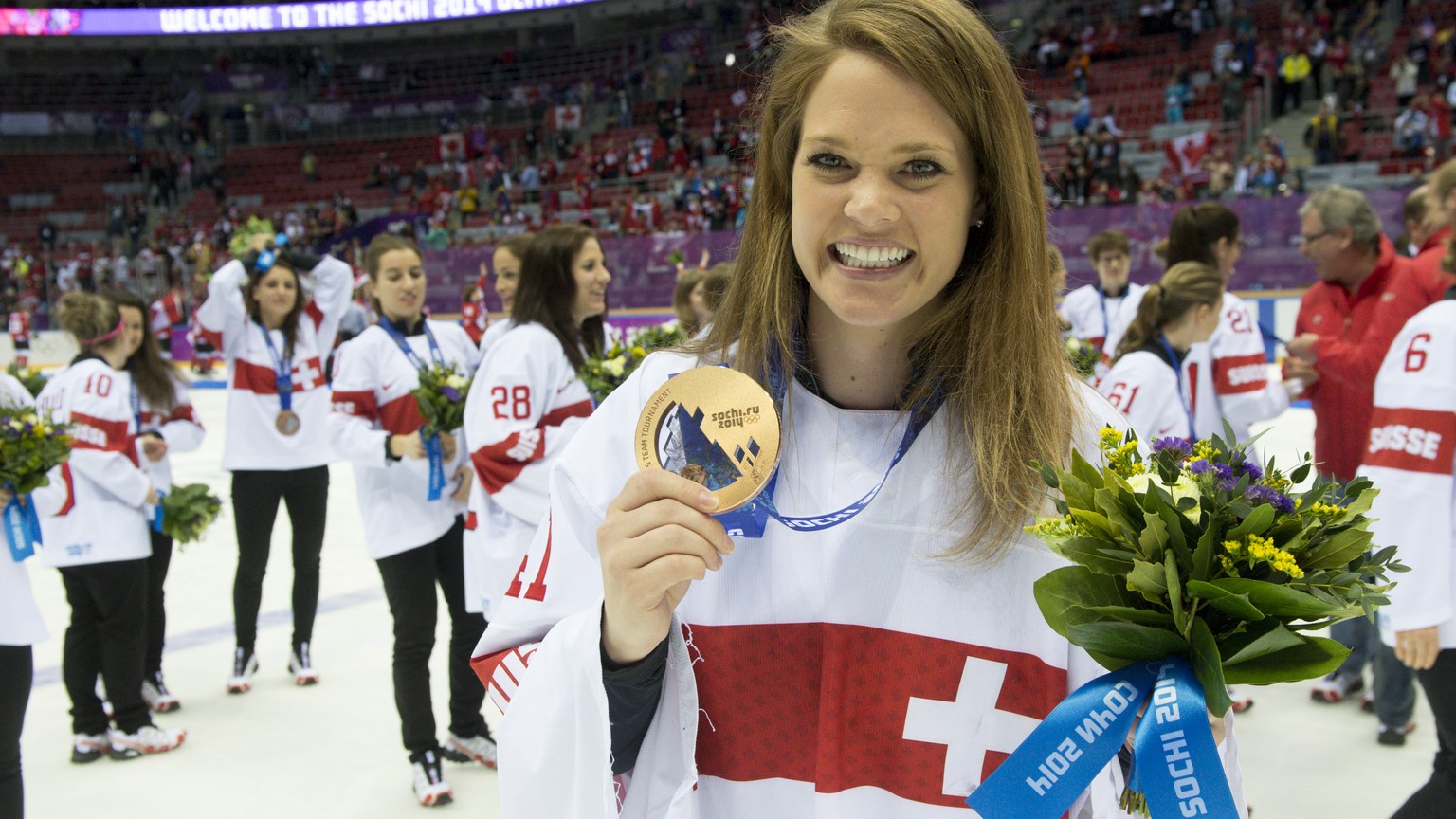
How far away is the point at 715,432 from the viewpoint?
3.72 feet

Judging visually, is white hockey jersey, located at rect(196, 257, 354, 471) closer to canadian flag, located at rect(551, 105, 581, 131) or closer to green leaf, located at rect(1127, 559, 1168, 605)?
green leaf, located at rect(1127, 559, 1168, 605)

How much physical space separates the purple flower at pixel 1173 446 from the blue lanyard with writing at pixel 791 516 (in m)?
0.25

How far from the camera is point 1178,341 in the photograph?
12.8ft

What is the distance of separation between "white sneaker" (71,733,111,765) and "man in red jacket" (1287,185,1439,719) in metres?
4.39

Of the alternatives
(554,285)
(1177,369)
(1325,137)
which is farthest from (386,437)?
(1325,137)

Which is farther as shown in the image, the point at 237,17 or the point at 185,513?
the point at 237,17

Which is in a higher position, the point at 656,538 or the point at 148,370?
the point at 656,538

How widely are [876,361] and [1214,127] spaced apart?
17.0 m

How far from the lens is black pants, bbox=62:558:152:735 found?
3.93 m

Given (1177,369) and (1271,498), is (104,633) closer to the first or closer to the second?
(1177,369)

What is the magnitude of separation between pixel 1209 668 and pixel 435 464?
316cm

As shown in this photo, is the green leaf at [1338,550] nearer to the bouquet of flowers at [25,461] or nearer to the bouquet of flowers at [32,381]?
the bouquet of flowers at [25,461]

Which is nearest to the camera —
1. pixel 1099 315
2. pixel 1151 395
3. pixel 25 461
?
pixel 25 461

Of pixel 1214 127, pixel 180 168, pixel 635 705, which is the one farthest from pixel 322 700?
pixel 180 168
